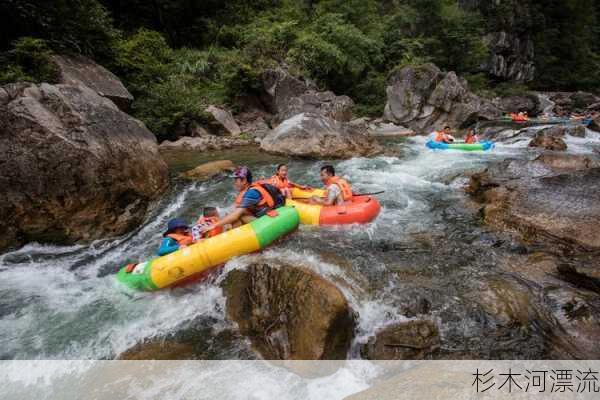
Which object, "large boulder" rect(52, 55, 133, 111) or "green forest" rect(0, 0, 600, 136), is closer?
"large boulder" rect(52, 55, 133, 111)

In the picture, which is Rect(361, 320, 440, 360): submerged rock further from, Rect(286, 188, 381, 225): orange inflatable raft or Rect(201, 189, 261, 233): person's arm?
Rect(201, 189, 261, 233): person's arm

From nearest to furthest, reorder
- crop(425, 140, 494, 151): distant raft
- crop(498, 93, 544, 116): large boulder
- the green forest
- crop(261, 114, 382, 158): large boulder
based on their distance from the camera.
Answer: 1. the green forest
2. crop(261, 114, 382, 158): large boulder
3. crop(425, 140, 494, 151): distant raft
4. crop(498, 93, 544, 116): large boulder

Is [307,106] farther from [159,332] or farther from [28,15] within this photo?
[159,332]

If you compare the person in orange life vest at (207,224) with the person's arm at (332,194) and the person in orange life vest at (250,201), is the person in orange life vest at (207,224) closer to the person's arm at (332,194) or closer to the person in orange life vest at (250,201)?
the person in orange life vest at (250,201)

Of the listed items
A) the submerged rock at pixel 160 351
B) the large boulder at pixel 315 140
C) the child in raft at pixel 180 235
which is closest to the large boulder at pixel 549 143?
the large boulder at pixel 315 140

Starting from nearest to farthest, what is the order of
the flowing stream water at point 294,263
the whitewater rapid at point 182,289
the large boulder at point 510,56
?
the flowing stream water at point 294,263 → the whitewater rapid at point 182,289 → the large boulder at point 510,56

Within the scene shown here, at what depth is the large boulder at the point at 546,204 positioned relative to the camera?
4.20 metres

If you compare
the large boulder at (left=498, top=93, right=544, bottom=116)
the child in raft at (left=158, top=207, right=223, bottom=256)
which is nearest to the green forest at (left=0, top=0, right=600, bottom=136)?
the large boulder at (left=498, top=93, right=544, bottom=116)

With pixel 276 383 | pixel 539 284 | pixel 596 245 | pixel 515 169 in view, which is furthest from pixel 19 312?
pixel 515 169

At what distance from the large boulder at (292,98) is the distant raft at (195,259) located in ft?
36.7

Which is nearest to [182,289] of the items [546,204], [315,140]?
[546,204]

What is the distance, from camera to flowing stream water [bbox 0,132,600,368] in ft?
9.89

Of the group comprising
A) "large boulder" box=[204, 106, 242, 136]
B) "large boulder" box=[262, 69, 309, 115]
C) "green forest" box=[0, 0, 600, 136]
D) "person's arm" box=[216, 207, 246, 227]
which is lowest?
"person's arm" box=[216, 207, 246, 227]

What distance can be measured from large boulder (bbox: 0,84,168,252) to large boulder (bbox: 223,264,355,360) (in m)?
2.92
